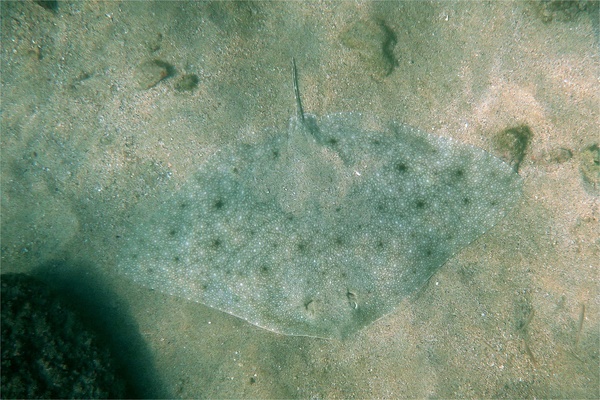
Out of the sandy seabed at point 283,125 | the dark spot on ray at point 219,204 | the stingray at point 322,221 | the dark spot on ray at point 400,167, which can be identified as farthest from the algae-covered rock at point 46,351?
the dark spot on ray at point 400,167

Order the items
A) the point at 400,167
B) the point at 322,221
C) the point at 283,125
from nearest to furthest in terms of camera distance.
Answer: the point at 322,221 < the point at 400,167 < the point at 283,125

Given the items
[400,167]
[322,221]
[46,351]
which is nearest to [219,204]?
[322,221]

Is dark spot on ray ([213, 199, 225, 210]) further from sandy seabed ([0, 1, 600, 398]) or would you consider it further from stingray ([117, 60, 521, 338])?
sandy seabed ([0, 1, 600, 398])

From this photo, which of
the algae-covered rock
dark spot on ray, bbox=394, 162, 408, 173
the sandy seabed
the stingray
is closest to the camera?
the algae-covered rock

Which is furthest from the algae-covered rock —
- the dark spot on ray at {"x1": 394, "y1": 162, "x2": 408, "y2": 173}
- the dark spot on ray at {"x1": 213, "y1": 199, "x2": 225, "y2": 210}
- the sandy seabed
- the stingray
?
the dark spot on ray at {"x1": 394, "y1": 162, "x2": 408, "y2": 173}

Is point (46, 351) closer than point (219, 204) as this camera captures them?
Yes

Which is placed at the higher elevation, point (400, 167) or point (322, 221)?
point (400, 167)

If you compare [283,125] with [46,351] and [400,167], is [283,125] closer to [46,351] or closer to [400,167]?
[400,167]

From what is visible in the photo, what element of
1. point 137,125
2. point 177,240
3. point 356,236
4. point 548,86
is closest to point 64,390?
point 177,240

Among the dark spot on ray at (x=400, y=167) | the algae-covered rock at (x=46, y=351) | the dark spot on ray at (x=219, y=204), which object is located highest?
the dark spot on ray at (x=400, y=167)

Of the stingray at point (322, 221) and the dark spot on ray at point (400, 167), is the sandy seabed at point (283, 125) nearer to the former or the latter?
the stingray at point (322, 221)
